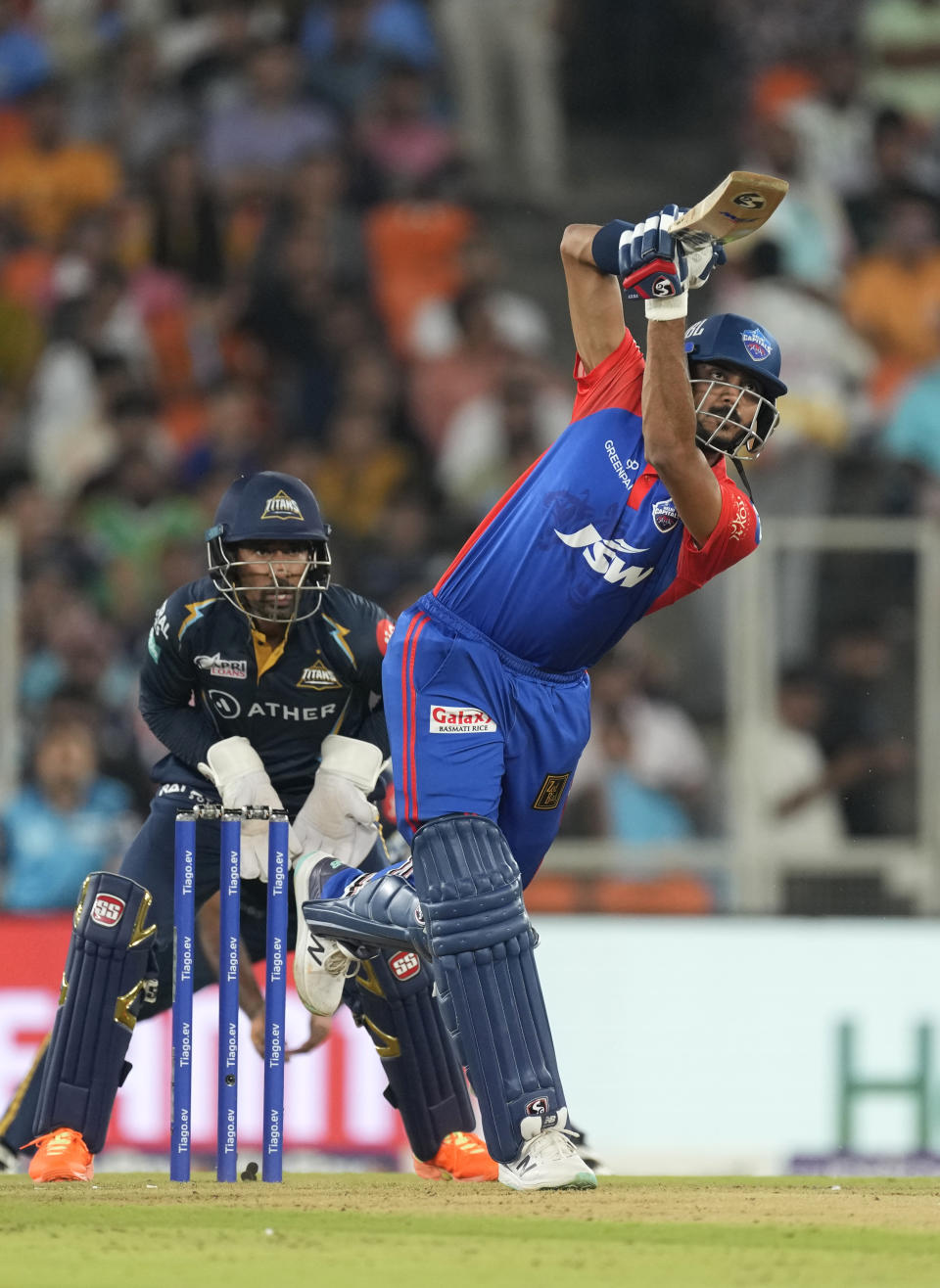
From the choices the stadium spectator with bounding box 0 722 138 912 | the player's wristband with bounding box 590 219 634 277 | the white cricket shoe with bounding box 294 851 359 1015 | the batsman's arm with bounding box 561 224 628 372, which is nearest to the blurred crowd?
the stadium spectator with bounding box 0 722 138 912

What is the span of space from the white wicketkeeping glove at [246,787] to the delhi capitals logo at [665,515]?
4.63ft

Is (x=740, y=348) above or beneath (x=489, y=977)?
above

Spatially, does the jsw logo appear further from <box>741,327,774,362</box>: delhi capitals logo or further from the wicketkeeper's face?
the wicketkeeper's face

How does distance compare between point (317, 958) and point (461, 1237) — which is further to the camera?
point (317, 958)

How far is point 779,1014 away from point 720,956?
305mm

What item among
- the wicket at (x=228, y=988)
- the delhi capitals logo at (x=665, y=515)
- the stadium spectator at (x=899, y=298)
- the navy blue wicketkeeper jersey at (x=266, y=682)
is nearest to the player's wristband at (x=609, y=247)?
the delhi capitals logo at (x=665, y=515)

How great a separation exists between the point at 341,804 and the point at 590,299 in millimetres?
1624

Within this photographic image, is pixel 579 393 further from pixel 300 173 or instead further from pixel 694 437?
pixel 300 173

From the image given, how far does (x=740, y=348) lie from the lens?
539 centimetres

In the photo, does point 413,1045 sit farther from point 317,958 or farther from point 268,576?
point 268,576

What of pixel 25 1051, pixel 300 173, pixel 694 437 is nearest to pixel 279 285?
pixel 300 173

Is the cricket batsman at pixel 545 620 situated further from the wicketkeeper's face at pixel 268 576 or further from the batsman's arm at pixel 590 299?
the wicketkeeper's face at pixel 268 576

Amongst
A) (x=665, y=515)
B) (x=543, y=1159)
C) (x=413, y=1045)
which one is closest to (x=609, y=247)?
(x=665, y=515)

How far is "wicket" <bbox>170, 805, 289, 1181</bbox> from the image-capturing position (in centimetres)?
562
